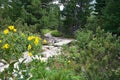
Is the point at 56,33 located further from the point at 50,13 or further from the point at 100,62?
the point at 100,62

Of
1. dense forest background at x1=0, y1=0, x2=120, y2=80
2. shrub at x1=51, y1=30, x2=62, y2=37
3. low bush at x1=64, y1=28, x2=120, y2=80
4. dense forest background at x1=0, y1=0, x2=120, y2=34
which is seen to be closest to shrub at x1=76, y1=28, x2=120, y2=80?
low bush at x1=64, y1=28, x2=120, y2=80

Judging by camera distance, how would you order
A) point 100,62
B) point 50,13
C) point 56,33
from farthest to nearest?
point 56,33
point 50,13
point 100,62

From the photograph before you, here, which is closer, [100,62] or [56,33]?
[100,62]

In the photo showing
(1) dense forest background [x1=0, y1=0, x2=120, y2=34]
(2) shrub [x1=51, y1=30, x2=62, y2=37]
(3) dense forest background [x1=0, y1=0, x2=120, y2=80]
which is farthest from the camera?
(2) shrub [x1=51, y1=30, x2=62, y2=37]

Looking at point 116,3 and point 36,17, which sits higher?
point 116,3

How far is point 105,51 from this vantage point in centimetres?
607

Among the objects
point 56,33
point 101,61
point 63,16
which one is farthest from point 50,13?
point 101,61

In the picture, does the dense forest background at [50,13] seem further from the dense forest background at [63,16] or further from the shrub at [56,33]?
the shrub at [56,33]

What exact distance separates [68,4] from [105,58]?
626 inches

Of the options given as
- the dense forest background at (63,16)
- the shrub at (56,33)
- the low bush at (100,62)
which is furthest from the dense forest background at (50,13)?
the low bush at (100,62)

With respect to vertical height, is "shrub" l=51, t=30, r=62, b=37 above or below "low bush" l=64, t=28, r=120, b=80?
below

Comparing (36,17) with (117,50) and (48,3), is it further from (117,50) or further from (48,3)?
(117,50)

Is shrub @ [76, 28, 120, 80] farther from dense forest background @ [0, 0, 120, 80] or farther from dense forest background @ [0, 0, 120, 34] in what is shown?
dense forest background @ [0, 0, 120, 34]

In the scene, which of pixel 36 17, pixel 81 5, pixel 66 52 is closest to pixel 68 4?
pixel 81 5
